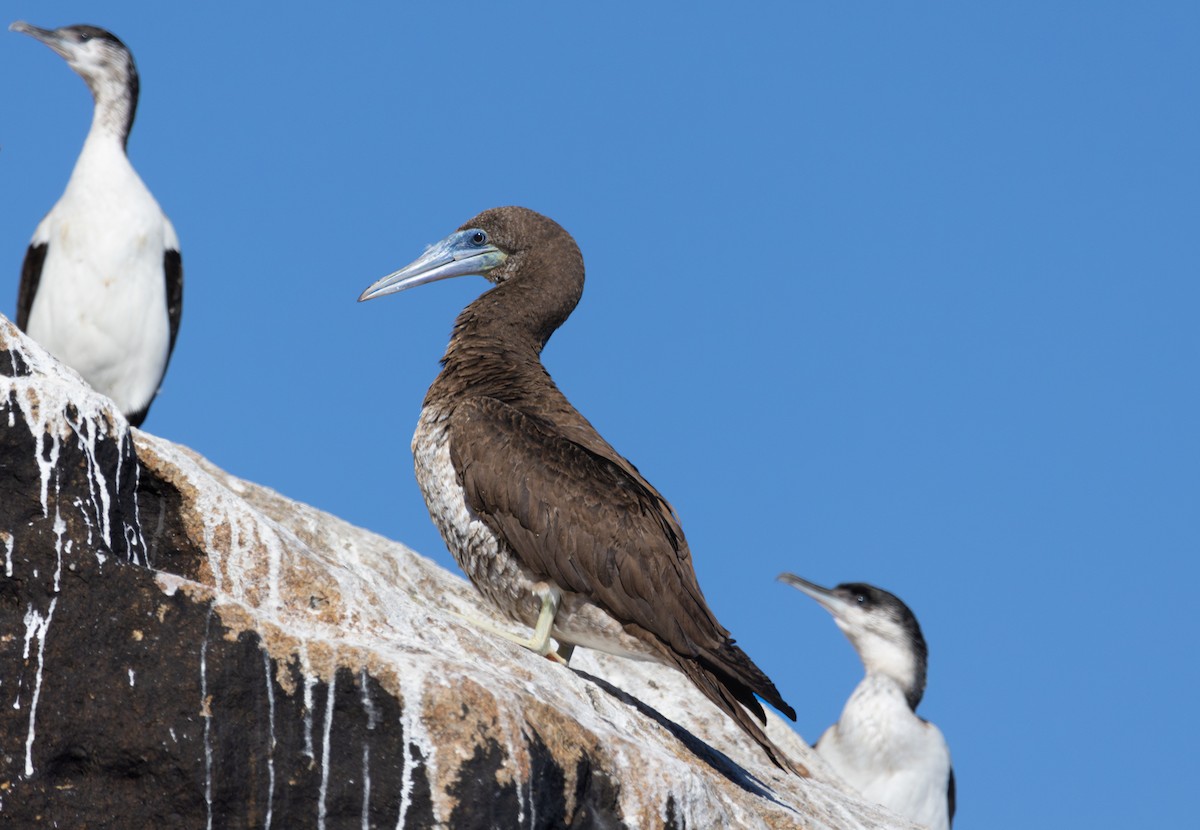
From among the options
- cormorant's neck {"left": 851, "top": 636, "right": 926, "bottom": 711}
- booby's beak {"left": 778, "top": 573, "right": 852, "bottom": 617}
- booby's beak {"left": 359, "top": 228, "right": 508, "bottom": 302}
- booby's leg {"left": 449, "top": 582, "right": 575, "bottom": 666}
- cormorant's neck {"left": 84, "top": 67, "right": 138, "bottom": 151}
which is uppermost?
cormorant's neck {"left": 84, "top": 67, "right": 138, "bottom": 151}

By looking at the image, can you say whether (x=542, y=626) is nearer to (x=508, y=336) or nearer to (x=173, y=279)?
(x=508, y=336)

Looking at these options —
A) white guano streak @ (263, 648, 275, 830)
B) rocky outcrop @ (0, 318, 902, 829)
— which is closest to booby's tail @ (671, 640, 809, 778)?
rocky outcrop @ (0, 318, 902, 829)

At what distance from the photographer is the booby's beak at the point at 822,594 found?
53.5 feet

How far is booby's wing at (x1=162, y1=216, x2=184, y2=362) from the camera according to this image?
14047 millimetres

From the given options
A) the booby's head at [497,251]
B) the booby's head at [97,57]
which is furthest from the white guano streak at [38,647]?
the booby's head at [97,57]

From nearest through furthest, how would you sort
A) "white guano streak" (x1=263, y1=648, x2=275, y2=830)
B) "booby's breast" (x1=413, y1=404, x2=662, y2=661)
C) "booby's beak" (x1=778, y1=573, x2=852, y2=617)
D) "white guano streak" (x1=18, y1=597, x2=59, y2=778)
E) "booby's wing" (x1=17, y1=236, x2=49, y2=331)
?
"white guano streak" (x1=18, y1=597, x2=59, y2=778)
"white guano streak" (x1=263, y1=648, x2=275, y2=830)
"booby's breast" (x1=413, y1=404, x2=662, y2=661)
"booby's wing" (x1=17, y1=236, x2=49, y2=331)
"booby's beak" (x1=778, y1=573, x2=852, y2=617)

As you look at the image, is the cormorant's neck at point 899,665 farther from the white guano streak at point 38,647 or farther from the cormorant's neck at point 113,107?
the white guano streak at point 38,647

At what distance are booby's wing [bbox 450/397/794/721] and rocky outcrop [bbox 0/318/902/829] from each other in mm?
1174

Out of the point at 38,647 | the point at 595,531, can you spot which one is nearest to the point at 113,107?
the point at 595,531

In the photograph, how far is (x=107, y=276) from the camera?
13344mm

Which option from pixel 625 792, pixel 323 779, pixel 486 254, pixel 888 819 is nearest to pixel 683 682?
pixel 888 819

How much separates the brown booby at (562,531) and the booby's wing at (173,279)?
Answer: 6193 mm

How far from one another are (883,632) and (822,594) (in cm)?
91

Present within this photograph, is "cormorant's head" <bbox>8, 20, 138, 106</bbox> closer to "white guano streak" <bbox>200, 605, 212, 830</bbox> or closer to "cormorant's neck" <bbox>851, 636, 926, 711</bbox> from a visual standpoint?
"cormorant's neck" <bbox>851, 636, 926, 711</bbox>
